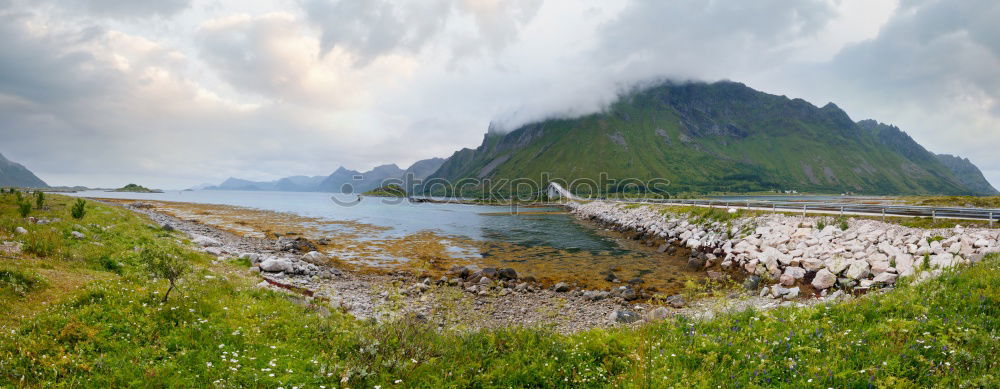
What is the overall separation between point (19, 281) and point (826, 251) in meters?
34.1

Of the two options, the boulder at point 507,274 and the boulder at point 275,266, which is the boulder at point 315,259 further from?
the boulder at point 507,274

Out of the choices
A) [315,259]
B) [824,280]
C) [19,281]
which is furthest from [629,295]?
[19,281]

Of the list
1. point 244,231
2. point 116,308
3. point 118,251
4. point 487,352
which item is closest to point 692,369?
point 487,352

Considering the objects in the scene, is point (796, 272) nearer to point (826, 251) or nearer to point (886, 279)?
point (826, 251)

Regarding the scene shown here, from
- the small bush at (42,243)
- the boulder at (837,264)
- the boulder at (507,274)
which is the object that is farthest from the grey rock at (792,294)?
A: the small bush at (42,243)

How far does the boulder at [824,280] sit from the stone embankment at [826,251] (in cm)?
4

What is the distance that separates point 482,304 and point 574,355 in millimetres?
10522

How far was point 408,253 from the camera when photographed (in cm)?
3247

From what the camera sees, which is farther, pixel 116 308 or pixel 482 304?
pixel 482 304

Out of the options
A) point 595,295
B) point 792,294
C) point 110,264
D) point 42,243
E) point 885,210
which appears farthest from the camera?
point 885,210

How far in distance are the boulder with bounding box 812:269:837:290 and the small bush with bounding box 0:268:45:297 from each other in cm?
2979

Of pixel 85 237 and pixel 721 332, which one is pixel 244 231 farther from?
pixel 721 332

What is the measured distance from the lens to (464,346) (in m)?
8.80

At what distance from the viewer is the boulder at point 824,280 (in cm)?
1864
